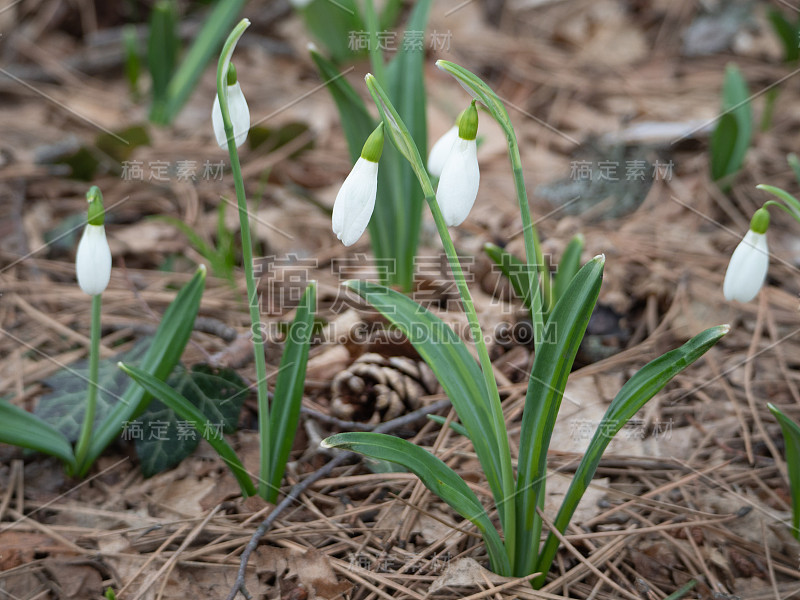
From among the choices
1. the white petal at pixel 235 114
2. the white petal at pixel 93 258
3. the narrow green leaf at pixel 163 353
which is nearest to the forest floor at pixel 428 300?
the narrow green leaf at pixel 163 353

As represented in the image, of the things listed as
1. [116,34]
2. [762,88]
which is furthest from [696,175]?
[116,34]

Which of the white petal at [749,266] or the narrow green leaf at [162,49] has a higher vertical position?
the narrow green leaf at [162,49]

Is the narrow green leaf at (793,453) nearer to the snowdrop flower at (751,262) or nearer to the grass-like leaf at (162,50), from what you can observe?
the snowdrop flower at (751,262)

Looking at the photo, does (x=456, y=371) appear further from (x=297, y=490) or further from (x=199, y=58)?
(x=199, y=58)

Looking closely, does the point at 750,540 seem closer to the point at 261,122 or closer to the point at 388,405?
the point at 388,405

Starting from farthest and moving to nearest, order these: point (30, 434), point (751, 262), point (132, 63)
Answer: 1. point (132, 63)
2. point (30, 434)
3. point (751, 262)

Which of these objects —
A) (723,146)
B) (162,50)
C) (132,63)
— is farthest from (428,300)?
(132,63)

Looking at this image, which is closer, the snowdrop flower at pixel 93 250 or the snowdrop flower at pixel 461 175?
the snowdrop flower at pixel 461 175
